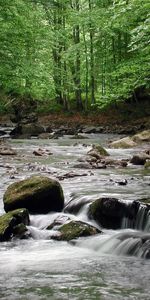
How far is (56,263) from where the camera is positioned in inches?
246

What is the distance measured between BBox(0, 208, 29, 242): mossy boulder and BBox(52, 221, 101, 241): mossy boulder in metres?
0.60

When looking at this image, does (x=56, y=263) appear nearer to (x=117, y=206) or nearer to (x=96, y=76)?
(x=117, y=206)

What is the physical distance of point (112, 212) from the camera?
7918 millimetres

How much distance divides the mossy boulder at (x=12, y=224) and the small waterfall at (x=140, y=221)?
1790mm

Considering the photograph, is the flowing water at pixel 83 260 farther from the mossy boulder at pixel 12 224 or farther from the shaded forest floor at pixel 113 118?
the shaded forest floor at pixel 113 118

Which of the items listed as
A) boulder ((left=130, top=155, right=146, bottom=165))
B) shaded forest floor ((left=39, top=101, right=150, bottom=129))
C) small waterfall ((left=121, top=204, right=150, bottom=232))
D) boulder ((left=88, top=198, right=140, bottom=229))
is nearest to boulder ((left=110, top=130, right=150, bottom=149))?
boulder ((left=130, top=155, right=146, bottom=165))

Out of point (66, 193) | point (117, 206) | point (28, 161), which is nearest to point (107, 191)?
point (66, 193)

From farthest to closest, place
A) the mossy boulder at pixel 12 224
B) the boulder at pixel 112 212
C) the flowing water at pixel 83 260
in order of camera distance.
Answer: the boulder at pixel 112 212, the mossy boulder at pixel 12 224, the flowing water at pixel 83 260

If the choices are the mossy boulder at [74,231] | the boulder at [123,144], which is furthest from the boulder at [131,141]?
the mossy boulder at [74,231]

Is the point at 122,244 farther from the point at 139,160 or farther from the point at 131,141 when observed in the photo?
the point at 131,141

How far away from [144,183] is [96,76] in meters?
27.0

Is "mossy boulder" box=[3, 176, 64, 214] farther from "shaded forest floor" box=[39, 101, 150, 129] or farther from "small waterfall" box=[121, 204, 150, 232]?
"shaded forest floor" box=[39, 101, 150, 129]

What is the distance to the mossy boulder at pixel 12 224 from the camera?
7.24 m

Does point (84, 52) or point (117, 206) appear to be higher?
point (84, 52)
